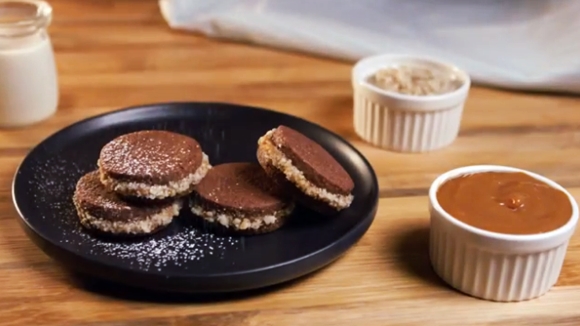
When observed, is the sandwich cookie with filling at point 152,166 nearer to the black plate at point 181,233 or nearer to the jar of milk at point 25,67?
the black plate at point 181,233

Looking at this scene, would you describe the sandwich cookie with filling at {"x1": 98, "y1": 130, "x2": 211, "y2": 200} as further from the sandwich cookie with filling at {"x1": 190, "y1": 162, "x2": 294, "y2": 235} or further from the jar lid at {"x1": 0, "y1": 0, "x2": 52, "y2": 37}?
the jar lid at {"x1": 0, "y1": 0, "x2": 52, "y2": 37}

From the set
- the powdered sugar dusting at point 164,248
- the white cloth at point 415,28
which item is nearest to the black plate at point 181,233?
the powdered sugar dusting at point 164,248

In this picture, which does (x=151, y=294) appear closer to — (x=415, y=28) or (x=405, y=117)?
(x=405, y=117)

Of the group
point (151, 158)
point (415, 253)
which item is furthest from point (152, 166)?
point (415, 253)

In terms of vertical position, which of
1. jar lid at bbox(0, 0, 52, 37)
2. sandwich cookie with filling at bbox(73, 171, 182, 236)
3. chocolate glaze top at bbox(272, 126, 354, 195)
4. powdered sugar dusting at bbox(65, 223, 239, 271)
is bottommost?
powdered sugar dusting at bbox(65, 223, 239, 271)

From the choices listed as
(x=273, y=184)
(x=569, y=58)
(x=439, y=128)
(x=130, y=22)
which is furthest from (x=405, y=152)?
(x=130, y=22)

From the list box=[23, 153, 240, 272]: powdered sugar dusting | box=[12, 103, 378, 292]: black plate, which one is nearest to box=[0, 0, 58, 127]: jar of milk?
box=[12, 103, 378, 292]: black plate

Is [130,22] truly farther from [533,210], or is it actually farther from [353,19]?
[533,210]
